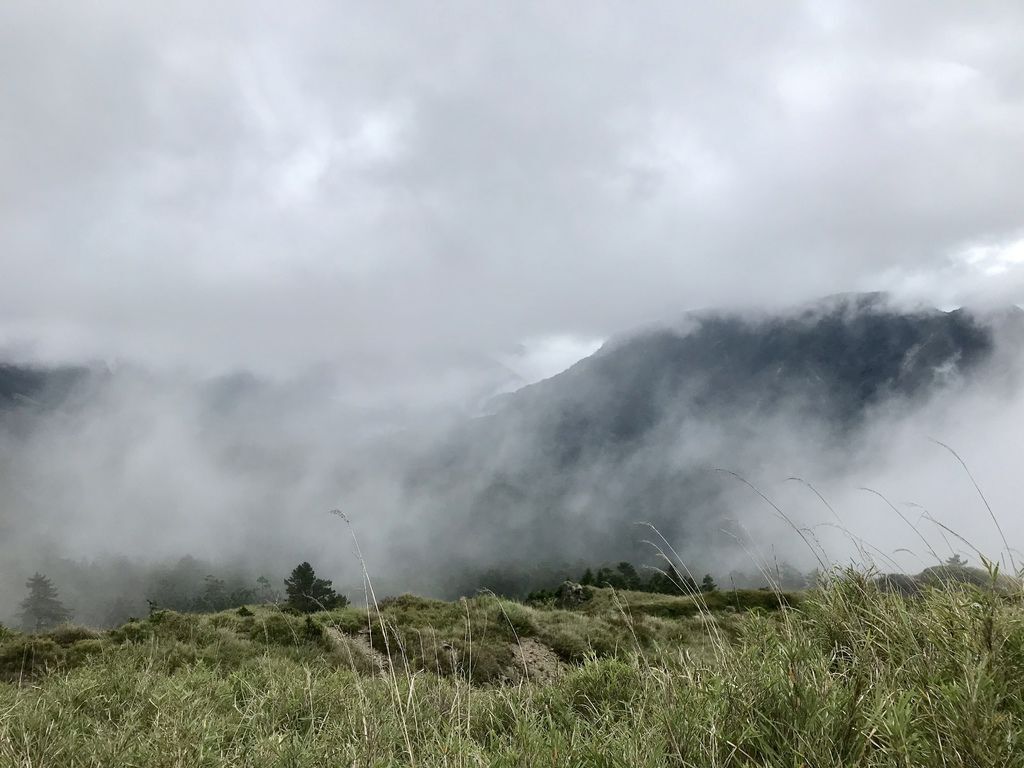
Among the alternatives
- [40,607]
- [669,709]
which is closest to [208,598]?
[40,607]

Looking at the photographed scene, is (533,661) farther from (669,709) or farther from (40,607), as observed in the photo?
(40,607)

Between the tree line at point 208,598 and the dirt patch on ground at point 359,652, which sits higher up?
the dirt patch on ground at point 359,652

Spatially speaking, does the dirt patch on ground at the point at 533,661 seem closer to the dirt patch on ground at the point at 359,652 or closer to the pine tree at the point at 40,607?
the dirt patch on ground at the point at 359,652

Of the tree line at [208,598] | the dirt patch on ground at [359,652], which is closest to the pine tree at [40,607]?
the tree line at [208,598]

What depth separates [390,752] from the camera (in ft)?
13.4

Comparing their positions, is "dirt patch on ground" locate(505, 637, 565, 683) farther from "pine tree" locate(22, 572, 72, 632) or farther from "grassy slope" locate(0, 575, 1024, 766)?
"pine tree" locate(22, 572, 72, 632)

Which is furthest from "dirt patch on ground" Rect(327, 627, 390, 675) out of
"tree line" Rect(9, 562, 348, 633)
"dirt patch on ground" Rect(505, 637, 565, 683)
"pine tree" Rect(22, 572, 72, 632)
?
"pine tree" Rect(22, 572, 72, 632)

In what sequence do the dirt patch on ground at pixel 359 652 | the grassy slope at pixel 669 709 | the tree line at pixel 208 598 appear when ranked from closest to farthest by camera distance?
1. the grassy slope at pixel 669 709
2. the dirt patch on ground at pixel 359 652
3. the tree line at pixel 208 598

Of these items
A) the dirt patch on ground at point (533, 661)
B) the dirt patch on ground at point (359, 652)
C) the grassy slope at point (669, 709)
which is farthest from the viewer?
the dirt patch on ground at point (359, 652)

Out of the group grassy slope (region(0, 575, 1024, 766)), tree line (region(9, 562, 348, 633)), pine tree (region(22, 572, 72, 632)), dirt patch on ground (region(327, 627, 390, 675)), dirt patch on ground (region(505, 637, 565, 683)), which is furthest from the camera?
pine tree (region(22, 572, 72, 632))

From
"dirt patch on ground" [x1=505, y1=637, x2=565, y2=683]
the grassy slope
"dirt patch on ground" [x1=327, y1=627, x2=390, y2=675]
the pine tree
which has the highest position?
the grassy slope

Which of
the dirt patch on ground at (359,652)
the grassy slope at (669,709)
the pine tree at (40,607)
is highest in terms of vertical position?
the grassy slope at (669,709)

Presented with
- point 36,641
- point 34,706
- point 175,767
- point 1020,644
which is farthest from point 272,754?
point 36,641

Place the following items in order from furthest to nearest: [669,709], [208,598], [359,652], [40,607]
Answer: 1. [208,598]
2. [40,607]
3. [359,652]
4. [669,709]
